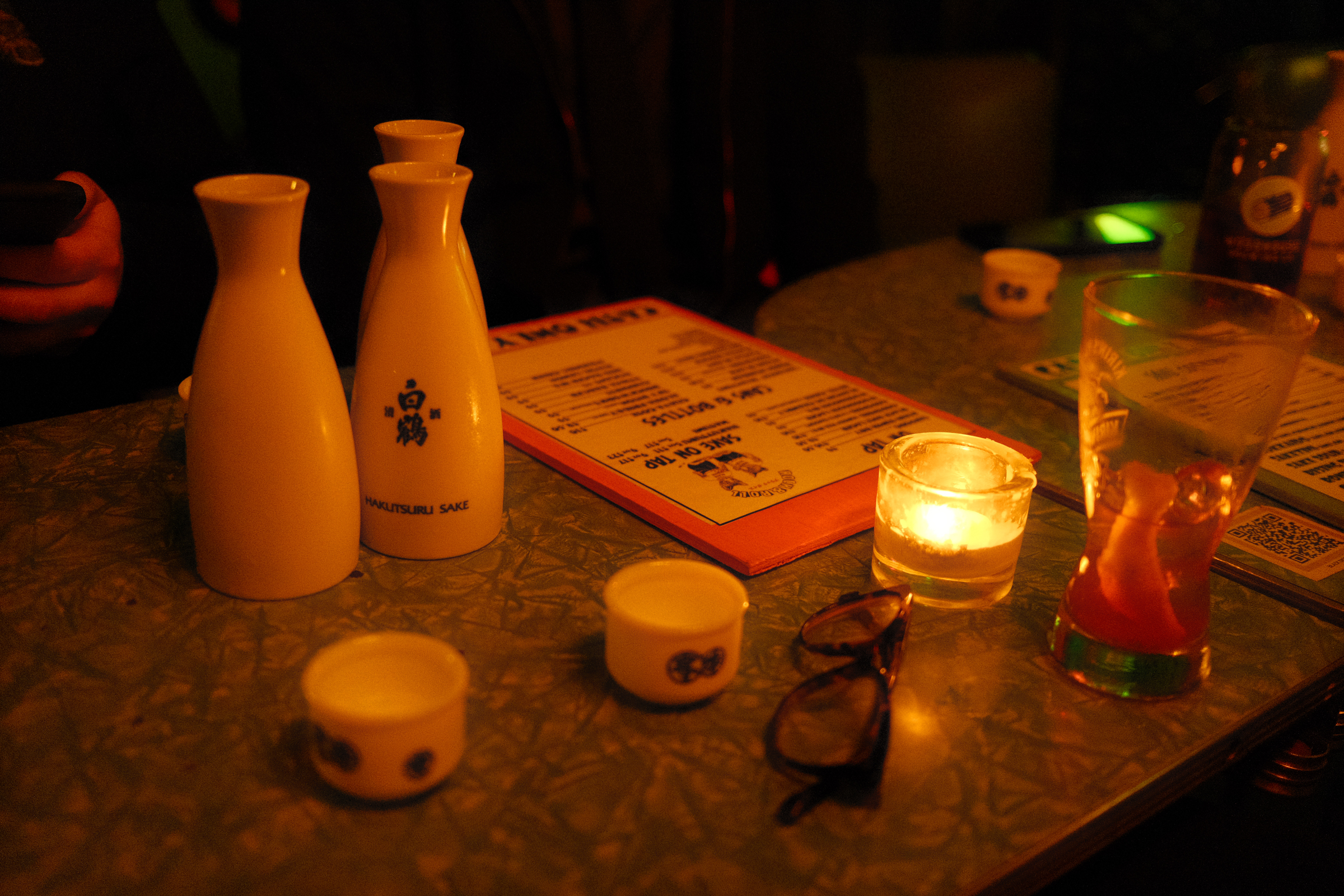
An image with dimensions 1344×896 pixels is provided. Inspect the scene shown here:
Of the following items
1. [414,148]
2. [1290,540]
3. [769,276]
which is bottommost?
[769,276]

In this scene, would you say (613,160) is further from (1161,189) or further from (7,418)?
(1161,189)

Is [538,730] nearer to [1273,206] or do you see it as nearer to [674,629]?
[674,629]

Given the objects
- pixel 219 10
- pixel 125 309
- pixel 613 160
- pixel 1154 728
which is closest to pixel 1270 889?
pixel 1154 728

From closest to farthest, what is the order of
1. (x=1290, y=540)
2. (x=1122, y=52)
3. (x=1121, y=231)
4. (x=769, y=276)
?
(x=1290, y=540) → (x=1121, y=231) → (x=769, y=276) → (x=1122, y=52)

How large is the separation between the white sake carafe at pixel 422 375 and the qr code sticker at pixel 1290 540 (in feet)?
1.72

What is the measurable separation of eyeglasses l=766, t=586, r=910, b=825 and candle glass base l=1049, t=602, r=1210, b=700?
100 mm

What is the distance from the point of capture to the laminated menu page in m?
0.69

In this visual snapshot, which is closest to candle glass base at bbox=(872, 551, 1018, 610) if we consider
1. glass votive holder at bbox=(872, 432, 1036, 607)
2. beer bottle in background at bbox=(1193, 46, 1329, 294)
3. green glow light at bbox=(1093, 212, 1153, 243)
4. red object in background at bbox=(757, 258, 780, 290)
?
glass votive holder at bbox=(872, 432, 1036, 607)

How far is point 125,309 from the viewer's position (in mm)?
1233

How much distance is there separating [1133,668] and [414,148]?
541 mm

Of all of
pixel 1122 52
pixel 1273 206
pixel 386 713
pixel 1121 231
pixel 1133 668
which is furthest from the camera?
pixel 1122 52

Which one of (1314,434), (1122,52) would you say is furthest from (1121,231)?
(1122,52)

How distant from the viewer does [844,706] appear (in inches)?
21.0

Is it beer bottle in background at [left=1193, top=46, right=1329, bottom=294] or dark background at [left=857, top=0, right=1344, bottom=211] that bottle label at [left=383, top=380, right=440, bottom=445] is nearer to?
beer bottle in background at [left=1193, top=46, right=1329, bottom=294]
